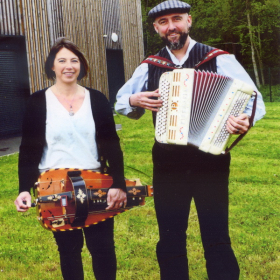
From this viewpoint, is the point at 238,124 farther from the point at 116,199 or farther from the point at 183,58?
the point at 116,199

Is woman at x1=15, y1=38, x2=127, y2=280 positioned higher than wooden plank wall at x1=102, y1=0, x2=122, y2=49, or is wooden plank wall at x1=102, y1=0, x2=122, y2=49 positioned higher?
wooden plank wall at x1=102, y1=0, x2=122, y2=49

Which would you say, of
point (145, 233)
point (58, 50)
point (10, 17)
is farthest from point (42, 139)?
point (10, 17)

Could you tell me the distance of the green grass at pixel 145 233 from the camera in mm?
2852

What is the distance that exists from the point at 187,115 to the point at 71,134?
0.60 metres

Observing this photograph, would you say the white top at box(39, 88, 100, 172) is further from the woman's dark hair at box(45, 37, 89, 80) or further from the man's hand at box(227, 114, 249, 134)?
the man's hand at box(227, 114, 249, 134)

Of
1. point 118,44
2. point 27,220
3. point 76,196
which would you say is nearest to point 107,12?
point 118,44

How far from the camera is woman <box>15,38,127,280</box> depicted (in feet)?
6.78

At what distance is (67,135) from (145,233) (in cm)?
171

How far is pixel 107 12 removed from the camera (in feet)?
15.7

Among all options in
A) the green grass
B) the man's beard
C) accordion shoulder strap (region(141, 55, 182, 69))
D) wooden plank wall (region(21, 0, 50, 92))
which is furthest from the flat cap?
wooden plank wall (region(21, 0, 50, 92))

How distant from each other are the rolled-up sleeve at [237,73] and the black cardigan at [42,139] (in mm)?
645

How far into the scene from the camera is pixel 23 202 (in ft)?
6.94

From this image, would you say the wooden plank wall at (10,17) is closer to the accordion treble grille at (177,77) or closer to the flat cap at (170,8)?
the flat cap at (170,8)

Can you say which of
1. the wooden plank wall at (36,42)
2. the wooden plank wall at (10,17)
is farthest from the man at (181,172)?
the wooden plank wall at (10,17)
